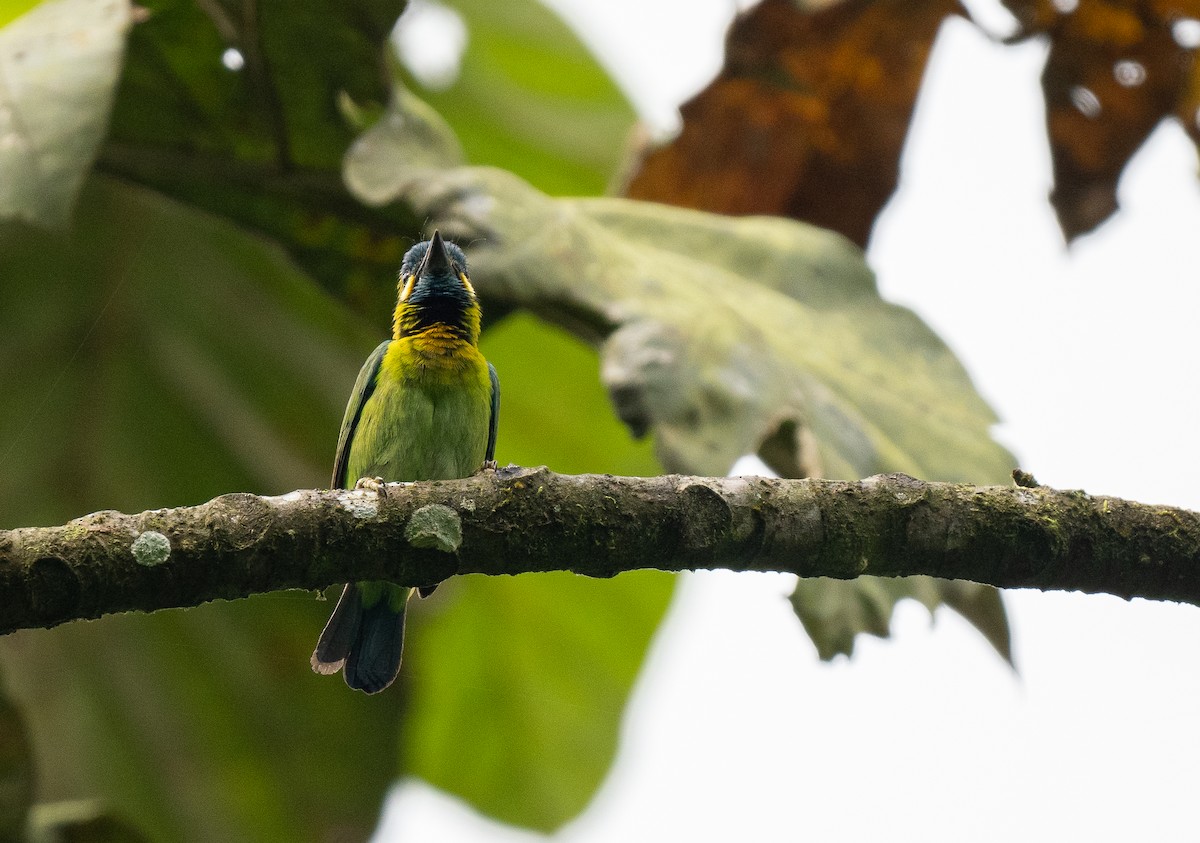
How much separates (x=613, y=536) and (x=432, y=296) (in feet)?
6.91

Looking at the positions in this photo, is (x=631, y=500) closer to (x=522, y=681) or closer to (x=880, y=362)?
(x=880, y=362)

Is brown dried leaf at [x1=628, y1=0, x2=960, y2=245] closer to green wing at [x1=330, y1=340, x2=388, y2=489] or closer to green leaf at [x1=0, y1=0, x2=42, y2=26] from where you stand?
green wing at [x1=330, y1=340, x2=388, y2=489]

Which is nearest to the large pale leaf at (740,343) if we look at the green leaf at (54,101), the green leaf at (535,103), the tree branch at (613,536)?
the tree branch at (613,536)

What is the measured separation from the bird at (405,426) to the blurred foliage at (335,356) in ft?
0.98

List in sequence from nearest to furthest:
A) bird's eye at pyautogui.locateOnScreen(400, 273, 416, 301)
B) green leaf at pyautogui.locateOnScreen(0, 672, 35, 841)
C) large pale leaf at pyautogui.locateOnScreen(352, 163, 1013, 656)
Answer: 1. large pale leaf at pyautogui.locateOnScreen(352, 163, 1013, 656)
2. green leaf at pyautogui.locateOnScreen(0, 672, 35, 841)
3. bird's eye at pyautogui.locateOnScreen(400, 273, 416, 301)

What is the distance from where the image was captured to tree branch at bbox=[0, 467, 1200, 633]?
219cm

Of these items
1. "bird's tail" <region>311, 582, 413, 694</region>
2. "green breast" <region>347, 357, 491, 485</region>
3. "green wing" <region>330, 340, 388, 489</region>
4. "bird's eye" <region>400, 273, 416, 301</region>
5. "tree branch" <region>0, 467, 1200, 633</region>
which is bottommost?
"bird's tail" <region>311, 582, 413, 694</region>

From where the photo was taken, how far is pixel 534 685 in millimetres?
5504

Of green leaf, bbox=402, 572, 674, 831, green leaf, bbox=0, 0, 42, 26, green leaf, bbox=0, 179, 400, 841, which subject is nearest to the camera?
green leaf, bbox=0, 0, 42, 26

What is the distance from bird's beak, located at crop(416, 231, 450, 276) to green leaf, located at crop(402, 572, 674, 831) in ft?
4.90

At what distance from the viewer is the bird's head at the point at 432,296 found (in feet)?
14.3

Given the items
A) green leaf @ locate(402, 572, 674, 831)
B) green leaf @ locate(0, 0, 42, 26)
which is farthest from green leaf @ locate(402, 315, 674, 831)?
green leaf @ locate(0, 0, 42, 26)

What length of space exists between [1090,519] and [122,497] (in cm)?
382

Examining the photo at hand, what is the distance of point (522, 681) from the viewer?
5516 mm
